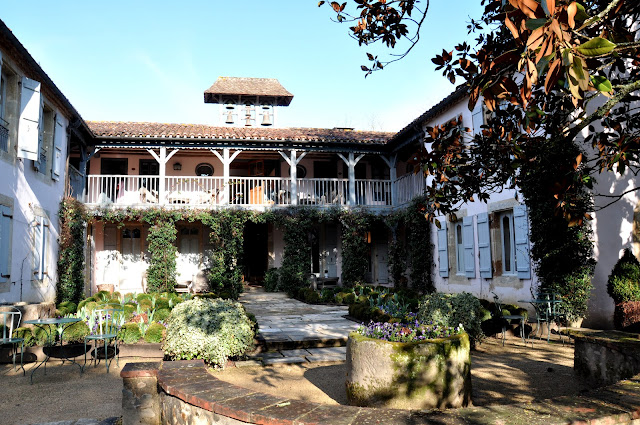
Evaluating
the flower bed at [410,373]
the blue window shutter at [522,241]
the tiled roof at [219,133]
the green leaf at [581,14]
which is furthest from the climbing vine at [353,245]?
the green leaf at [581,14]

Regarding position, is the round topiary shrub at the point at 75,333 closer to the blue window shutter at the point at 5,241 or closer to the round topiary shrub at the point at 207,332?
the round topiary shrub at the point at 207,332

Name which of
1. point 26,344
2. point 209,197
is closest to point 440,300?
point 26,344

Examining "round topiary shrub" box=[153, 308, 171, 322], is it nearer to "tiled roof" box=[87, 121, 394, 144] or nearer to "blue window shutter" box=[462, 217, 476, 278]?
"blue window shutter" box=[462, 217, 476, 278]

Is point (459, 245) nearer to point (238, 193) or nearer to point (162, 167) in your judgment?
point (238, 193)

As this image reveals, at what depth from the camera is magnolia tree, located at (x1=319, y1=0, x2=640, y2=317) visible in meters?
1.98

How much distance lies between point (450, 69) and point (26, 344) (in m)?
6.85

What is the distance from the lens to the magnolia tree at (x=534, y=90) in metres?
1.98

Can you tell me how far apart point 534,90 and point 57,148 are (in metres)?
11.4

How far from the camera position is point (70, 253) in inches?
493

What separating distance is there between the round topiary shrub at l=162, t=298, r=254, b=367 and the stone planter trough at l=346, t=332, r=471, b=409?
193 centimetres

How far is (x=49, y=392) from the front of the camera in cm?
505

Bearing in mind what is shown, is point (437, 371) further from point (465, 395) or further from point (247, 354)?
point (247, 354)

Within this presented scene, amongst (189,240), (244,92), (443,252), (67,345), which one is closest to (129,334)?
(67,345)

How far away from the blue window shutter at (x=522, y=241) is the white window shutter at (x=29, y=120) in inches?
404
